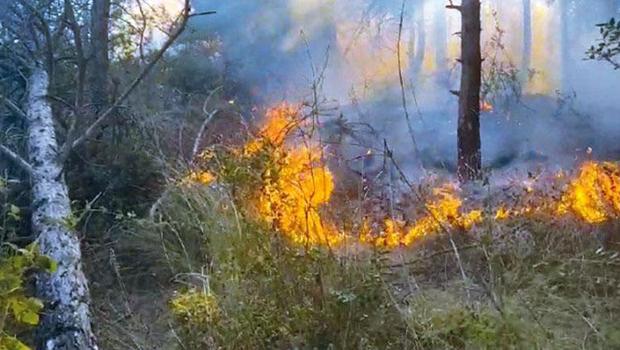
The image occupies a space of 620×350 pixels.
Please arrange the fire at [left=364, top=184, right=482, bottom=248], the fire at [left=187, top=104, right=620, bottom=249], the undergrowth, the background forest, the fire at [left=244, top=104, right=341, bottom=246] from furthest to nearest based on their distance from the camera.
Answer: the fire at [left=364, top=184, right=482, bottom=248] < the fire at [left=187, top=104, right=620, bottom=249] < the fire at [left=244, top=104, right=341, bottom=246] < the background forest < the undergrowth

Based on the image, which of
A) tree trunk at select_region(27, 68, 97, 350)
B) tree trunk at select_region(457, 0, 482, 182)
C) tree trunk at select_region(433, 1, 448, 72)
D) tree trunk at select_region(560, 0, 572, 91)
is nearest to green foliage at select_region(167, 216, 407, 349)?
tree trunk at select_region(27, 68, 97, 350)

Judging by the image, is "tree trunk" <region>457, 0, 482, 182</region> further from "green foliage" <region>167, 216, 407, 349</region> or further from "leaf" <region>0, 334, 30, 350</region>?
"leaf" <region>0, 334, 30, 350</region>

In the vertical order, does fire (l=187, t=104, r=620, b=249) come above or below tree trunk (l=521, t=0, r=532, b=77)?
below

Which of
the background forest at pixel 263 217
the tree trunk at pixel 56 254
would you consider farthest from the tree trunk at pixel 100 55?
the tree trunk at pixel 56 254

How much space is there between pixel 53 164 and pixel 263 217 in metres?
1.99

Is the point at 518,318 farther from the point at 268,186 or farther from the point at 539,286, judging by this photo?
the point at 268,186

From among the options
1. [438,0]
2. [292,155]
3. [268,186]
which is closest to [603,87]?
[438,0]

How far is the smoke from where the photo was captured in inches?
474

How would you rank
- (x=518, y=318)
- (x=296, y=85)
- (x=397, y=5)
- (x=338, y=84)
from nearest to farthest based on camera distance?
(x=518, y=318), (x=296, y=85), (x=338, y=84), (x=397, y=5)

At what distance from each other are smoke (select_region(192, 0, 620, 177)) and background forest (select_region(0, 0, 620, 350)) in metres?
0.12

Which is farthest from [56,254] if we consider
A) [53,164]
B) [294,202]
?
[294,202]

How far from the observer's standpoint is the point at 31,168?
5.37 m

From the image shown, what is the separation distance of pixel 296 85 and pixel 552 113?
4.81 metres

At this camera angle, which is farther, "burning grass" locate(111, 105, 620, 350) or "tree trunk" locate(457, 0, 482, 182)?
"tree trunk" locate(457, 0, 482, 182)
